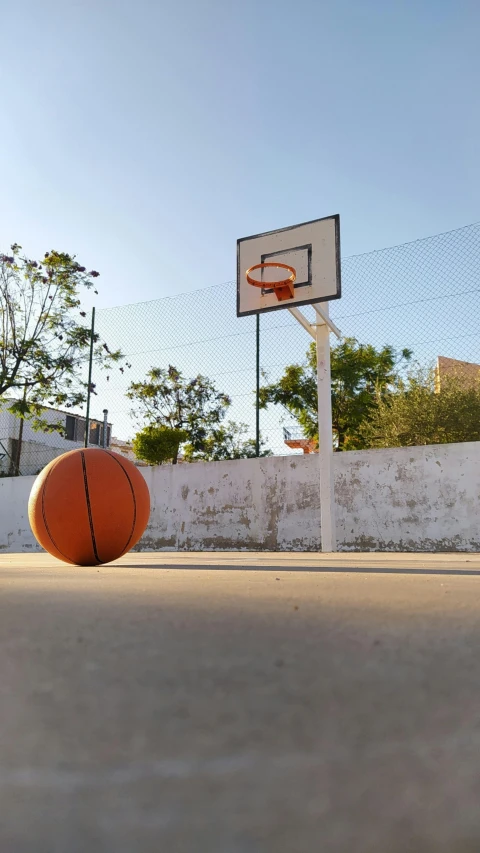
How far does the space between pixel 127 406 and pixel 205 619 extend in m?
10.8

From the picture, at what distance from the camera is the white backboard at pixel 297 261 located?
717 centimetres

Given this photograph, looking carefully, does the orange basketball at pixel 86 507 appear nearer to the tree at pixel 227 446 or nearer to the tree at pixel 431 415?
the tree at pixel 227 446

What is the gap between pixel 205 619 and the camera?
3.36 feet

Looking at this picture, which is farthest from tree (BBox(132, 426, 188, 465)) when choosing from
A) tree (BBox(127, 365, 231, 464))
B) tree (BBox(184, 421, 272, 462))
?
tree (BBox(184, 421, 272, 462))

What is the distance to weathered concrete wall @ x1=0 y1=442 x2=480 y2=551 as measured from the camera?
23.6 ft

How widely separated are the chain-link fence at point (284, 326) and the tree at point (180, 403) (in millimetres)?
777

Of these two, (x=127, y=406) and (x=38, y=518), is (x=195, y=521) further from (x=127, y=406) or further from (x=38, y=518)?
(x=38, y=518)

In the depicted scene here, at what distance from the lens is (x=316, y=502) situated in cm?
804

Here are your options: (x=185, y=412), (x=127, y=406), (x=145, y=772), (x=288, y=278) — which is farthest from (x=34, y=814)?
(x=185, y=412)

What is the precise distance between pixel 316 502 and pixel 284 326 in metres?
2.44

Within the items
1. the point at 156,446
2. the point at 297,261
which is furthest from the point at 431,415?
the point at 156,446

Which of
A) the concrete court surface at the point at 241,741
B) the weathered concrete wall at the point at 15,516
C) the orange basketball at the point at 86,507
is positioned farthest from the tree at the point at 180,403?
the concrete court surface at the point at 241,741

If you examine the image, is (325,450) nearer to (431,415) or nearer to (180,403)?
(431,415)

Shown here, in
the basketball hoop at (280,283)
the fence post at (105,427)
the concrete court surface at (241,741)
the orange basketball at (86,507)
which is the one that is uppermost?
the basketball hoop at (280,283)
